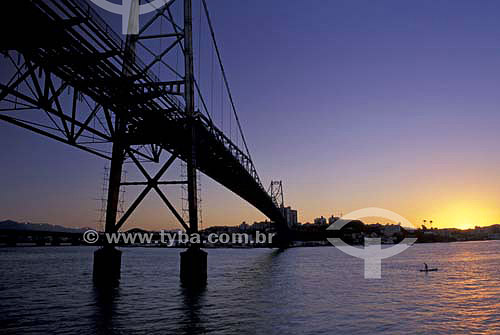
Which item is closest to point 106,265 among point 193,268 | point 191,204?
point 193,268

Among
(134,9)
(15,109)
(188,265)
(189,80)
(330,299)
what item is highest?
(134,9)

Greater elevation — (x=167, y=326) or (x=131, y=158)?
(x=131, y=158)

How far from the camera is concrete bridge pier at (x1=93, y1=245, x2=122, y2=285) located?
1083 inches

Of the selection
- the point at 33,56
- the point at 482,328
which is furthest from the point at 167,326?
the point at 482,328

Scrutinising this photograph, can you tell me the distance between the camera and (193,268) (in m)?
28.1

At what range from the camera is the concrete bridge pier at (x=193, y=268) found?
27875 millimetres

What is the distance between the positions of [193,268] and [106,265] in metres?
5.77

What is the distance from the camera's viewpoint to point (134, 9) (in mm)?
28266

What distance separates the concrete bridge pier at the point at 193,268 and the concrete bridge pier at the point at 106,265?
4.30 m

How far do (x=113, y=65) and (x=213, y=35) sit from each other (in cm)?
2696

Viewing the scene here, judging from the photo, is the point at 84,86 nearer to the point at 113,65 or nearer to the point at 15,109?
the point at 113,65

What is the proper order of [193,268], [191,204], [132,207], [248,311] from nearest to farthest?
[248,311]
[132,207]
[191,204]
[193,268]

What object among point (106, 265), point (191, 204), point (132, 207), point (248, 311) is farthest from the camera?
point (106, 265)

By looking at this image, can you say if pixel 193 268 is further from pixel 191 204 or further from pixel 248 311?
pixel 248 311
